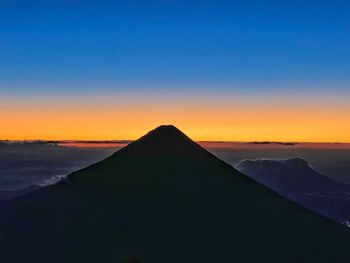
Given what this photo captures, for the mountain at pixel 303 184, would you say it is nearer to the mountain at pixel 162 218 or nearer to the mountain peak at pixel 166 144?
the mountain peak at pixel 166 144

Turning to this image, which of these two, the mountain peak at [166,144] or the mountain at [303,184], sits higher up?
the mountain peak at [166,144]

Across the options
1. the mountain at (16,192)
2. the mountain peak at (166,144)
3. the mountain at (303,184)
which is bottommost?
the mountain at (303,184)

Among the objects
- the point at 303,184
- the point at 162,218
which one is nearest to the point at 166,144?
the point at 162,218

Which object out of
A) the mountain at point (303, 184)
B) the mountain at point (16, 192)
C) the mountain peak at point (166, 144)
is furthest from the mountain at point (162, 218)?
the mountain at point (303, 184)

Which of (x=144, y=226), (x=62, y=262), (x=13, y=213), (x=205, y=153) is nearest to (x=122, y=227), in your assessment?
(x=144, y=226)

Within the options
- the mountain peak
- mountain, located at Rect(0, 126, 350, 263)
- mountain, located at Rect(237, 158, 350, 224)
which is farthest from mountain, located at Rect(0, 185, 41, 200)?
mountain, located at Rect(237, 158, 350, 224)

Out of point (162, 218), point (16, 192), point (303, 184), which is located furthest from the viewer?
point (303, 184)

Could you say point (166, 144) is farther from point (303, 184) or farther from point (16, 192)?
point (303, 184)
